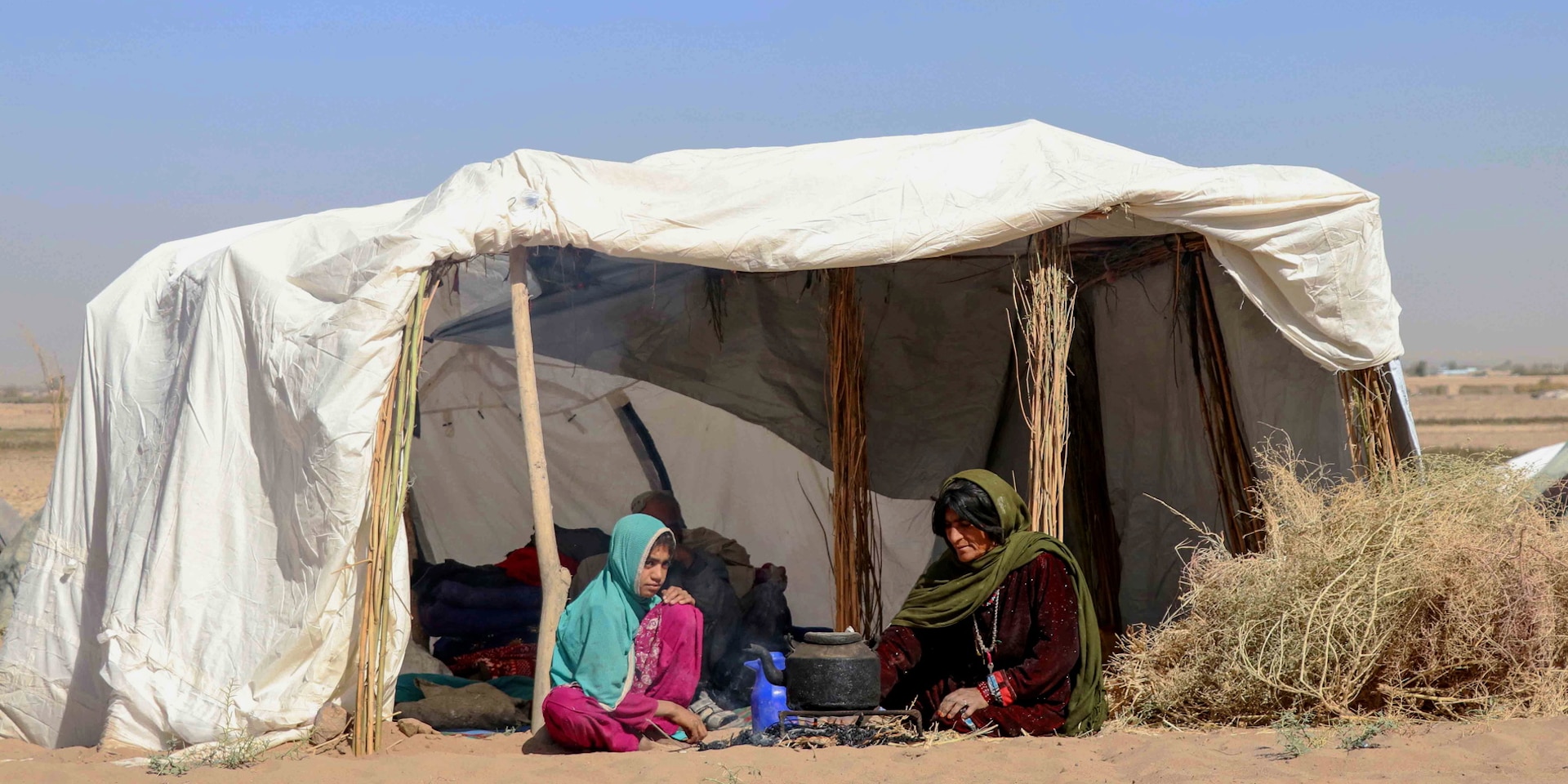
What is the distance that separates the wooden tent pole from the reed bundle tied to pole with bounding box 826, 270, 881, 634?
3.75ft

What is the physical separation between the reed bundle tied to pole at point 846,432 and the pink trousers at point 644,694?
78 cm

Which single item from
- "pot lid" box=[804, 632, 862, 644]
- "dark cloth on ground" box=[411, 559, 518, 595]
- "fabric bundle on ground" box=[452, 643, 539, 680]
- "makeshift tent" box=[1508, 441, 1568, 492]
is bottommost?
"fabric bundle on ground" box=[452, 643, 539, 680]

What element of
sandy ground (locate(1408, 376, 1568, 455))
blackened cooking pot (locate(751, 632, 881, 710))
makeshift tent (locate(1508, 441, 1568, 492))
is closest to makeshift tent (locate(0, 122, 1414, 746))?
blackened cooking pot (locate(751, 632, 881, 710))

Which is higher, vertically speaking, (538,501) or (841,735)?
(538,501)

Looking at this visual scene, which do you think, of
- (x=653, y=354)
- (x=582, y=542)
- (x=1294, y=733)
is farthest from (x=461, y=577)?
(x=1294, y=733)

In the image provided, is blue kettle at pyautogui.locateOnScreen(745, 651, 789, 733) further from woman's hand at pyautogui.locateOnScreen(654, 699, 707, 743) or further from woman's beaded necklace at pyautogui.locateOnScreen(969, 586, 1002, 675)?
woman's beaded necklace at pyautogui.locateOnScreen(969, 586, 1002, 675)

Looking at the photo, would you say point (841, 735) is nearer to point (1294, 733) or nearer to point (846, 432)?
point (1294, 733)

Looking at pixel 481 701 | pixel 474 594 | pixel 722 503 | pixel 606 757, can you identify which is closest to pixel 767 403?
pixel 722 503

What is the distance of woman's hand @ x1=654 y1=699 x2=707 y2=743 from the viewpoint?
161 inches

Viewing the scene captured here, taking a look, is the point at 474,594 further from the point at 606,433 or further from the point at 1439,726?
the point at 1439,726

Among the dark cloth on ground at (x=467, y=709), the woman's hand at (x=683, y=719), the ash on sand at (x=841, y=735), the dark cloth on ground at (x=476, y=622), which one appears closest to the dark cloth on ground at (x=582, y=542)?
the dark cloth on ground at (x=476, y=622)

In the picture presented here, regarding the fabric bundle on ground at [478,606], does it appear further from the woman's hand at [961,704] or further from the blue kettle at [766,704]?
the woman's hand at [961,704]

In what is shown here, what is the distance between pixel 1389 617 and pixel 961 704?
52.2 inches

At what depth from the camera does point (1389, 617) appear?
3.92m
